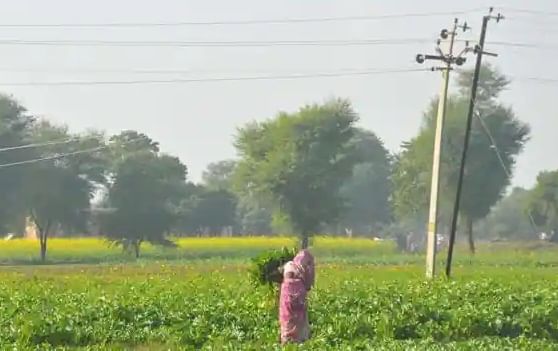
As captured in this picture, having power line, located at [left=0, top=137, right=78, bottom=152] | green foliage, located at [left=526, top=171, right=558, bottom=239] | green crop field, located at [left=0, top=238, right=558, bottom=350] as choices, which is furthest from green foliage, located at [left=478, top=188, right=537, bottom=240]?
green crop field, located at [left=0, top=238, right=558, bottom=350]

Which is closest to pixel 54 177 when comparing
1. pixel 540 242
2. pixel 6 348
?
pixel 540 242

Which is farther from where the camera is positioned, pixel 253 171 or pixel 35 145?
pixel 253 171

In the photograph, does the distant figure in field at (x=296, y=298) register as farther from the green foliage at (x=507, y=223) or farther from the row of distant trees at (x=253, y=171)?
the green foliage at (x=507, y=223)

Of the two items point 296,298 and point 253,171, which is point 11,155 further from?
point 296,298

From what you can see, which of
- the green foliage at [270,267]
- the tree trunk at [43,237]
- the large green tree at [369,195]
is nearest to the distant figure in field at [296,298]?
the green foliage at [270,267]

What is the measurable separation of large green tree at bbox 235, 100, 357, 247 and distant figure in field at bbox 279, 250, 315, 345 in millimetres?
56077

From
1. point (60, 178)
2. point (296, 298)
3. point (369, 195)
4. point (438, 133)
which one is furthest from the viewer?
point (369, 195)

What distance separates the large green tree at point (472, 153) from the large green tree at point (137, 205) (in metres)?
17.7

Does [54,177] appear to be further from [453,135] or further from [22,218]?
[453,135]

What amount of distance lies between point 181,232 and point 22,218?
61.8 feet

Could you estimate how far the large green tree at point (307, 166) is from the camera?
74625mm

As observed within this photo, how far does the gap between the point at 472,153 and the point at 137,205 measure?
22.9 metres

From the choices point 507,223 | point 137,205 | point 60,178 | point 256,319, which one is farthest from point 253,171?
point 256,319

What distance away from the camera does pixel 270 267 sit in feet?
63.0
